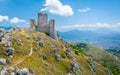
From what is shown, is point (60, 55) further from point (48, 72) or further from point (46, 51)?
point (48, 72)

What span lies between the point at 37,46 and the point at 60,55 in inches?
789

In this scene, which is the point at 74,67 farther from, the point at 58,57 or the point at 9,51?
the point at 9,51

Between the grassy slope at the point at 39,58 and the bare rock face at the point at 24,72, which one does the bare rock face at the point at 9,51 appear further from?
the bare rock face at the point at 24,72

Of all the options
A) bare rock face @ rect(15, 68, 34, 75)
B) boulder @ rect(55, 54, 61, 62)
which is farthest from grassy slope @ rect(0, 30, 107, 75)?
bare rock face @ rect(15, 68, 34, 75)

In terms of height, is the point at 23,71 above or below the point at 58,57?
above

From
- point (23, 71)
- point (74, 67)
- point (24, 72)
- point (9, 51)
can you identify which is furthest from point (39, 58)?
point (23, 71)

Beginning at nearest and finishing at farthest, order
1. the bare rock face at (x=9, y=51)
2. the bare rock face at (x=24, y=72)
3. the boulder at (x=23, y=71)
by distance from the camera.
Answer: the boulder at (x=23, y=71), the bare rock face at (x=24, y=72), the bare rock face at (x=9, y=51)

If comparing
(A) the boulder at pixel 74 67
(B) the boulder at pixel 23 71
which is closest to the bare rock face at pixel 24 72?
(B) the boulder at pixel 23 71

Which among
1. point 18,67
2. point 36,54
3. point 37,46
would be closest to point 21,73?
point 18,67

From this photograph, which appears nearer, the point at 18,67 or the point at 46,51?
the point at 18,67

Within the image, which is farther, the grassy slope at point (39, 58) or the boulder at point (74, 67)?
the boulder at point (74, 67)

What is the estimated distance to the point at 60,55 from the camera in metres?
183

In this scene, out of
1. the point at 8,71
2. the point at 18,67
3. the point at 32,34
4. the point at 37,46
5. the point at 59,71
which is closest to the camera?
the point at 8,71

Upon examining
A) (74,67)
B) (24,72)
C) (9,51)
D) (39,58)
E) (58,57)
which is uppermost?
(9,51)
